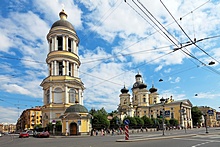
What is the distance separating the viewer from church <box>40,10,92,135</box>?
5841 centimetres

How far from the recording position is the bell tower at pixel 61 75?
58.6 m

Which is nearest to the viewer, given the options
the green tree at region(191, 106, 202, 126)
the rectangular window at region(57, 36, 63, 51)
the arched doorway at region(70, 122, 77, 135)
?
the arched doorway at region(70, 122, 77, 135)

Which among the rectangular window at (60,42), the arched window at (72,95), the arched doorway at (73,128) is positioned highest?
the rectangular window at (60,42)

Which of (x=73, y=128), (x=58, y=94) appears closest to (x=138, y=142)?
(x=73, y=128)

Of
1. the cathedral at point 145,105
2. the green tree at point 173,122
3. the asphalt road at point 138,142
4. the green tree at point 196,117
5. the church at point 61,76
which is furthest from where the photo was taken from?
the green tree at point 196,117

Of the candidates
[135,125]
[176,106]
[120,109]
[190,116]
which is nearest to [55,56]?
[135,125]

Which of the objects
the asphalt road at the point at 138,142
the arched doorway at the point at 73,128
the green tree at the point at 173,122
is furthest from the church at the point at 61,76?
the green tree at the point at 173,122

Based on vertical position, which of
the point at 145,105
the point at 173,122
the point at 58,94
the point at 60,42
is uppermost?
the point at 60,42

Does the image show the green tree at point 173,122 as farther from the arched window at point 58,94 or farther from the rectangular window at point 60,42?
the rectangular window at point 60,42

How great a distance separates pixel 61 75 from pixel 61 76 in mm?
510

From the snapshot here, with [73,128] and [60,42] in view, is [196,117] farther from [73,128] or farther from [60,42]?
[73,128]

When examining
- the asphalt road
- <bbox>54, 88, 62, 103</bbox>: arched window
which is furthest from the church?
the asphalt road

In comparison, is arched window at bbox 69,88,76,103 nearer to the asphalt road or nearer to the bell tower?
the bell tower

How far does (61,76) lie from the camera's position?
5975 centimetres
